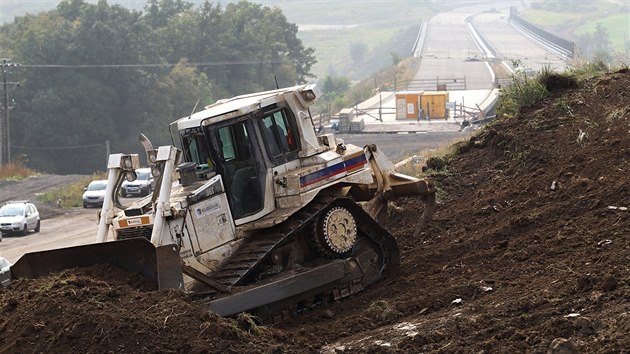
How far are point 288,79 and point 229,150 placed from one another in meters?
92.8

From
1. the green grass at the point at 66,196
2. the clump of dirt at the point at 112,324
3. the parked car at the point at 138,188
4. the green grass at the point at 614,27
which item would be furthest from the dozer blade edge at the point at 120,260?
the green grass at the point at 614,27

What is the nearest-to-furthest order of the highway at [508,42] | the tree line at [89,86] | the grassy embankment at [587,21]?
the tree line at [89,86] < the highway at [508,42] < the grassy embankment at [587,21]

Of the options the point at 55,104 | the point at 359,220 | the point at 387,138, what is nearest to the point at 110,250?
the point at 359,220

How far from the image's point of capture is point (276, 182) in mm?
15008

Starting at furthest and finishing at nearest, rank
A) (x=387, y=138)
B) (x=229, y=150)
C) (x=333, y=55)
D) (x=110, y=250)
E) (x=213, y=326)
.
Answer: (x=333, y=55)
(x=387, y=138)
(x=229, y=150)
(x=110, y=250)
(x=213, y=326)

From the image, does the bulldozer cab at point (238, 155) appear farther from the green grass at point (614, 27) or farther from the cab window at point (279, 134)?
the green grass at point (614, 27)

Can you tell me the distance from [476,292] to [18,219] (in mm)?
32591

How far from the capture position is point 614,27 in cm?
14350

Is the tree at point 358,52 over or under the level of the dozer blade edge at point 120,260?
under

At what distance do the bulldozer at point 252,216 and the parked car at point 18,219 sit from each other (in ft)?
94.7

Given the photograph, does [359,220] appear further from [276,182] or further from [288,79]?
[288,79]

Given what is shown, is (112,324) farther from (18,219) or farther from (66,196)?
(66,196)

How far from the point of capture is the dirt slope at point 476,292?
37.4ft

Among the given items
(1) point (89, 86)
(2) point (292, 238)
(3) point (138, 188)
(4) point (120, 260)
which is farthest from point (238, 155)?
(1) point (89, 86)
